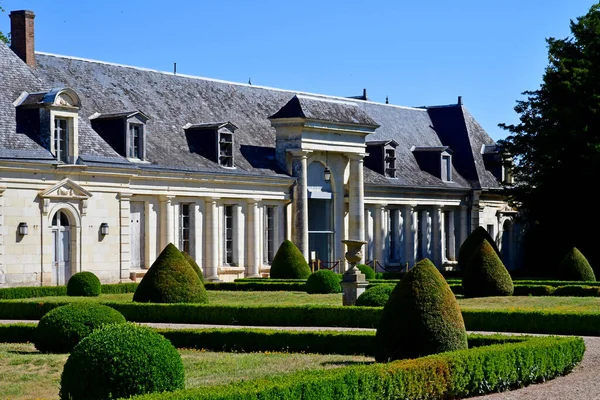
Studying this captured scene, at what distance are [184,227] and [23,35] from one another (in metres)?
9.00

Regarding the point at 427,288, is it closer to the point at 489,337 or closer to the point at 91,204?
the point at 489,337

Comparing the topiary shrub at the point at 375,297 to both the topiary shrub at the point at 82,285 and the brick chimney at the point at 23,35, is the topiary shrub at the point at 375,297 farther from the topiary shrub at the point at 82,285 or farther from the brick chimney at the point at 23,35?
the brick chimney at the point at 23,35

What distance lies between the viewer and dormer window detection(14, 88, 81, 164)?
3650 centimetres

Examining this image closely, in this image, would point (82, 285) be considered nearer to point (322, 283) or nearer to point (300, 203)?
point (322, 283)

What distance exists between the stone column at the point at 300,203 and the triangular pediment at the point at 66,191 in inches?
453

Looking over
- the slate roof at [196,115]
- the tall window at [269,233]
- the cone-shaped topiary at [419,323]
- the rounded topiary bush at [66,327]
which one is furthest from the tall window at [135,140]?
the cone-shaped topiary at [419,323]

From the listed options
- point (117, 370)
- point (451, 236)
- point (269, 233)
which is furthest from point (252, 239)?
point (117, 370)

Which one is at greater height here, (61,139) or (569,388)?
(61,139)

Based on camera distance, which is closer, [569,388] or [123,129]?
[569,388]

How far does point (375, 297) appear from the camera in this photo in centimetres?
2731

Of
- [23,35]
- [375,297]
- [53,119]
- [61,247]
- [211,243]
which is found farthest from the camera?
[211,243]

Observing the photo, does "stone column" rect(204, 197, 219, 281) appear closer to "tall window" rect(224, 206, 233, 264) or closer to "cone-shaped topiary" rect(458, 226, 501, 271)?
"tall window" rect(224, 206, 233, 264)

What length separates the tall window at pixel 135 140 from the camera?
40.7m

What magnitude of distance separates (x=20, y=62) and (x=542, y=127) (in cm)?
2232
